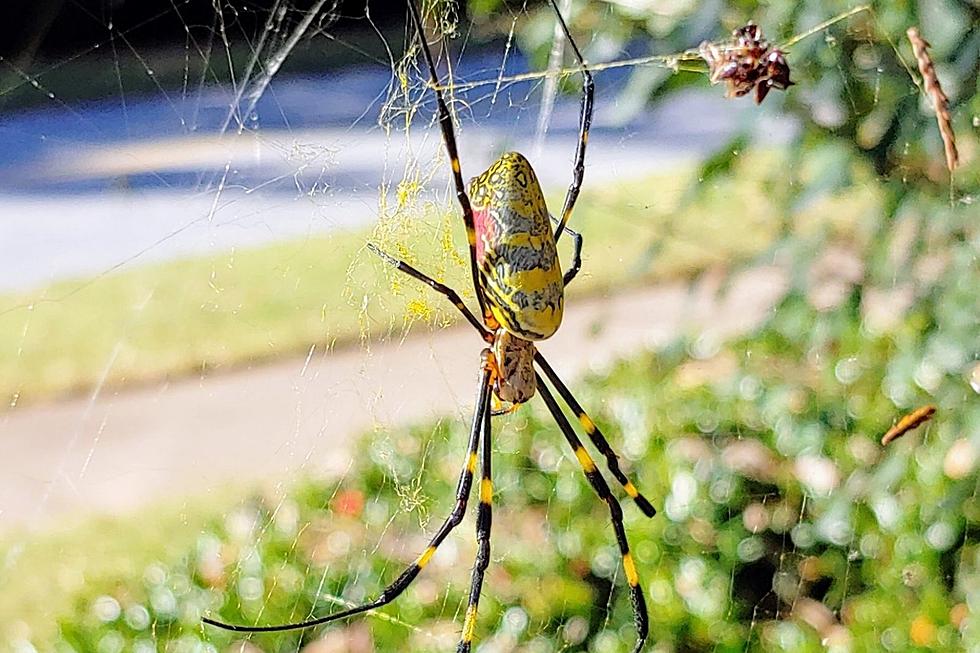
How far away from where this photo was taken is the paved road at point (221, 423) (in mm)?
1917

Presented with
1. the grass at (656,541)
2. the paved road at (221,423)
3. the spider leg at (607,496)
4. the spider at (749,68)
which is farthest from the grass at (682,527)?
the spider at (749,68)

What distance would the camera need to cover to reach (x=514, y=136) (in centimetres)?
162

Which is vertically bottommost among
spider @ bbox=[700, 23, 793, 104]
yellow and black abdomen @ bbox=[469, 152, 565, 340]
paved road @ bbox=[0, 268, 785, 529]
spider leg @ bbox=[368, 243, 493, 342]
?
paved road @ bbox=[0, 268, 785, 529]

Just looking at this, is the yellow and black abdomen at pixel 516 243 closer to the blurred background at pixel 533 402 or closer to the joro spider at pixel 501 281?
the joro spider at pixel 501 281

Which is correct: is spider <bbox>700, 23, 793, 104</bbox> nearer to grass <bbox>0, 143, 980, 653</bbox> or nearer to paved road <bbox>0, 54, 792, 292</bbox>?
paved road <bbox>0, 54, 792, 292</bbox>

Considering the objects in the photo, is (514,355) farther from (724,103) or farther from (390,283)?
(724,103)

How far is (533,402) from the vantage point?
235 centimetres

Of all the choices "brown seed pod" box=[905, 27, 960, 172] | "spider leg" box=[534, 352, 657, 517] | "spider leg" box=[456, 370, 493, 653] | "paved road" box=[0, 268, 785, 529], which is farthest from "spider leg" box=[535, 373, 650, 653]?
"brown seed pod" box=[905, 27, 960, 172]

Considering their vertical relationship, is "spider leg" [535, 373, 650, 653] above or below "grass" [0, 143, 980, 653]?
above

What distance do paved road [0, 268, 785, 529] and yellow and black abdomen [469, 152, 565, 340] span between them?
0.65 m

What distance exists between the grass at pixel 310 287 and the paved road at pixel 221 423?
0.29ft

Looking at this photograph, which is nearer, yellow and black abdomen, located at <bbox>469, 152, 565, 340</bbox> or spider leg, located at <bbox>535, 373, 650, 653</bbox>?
yellow and black abdomen, located at <bbox>469, 152, 565, 340</bbox>

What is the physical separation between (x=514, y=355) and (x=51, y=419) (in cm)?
216

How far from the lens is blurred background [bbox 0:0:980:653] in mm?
1425
